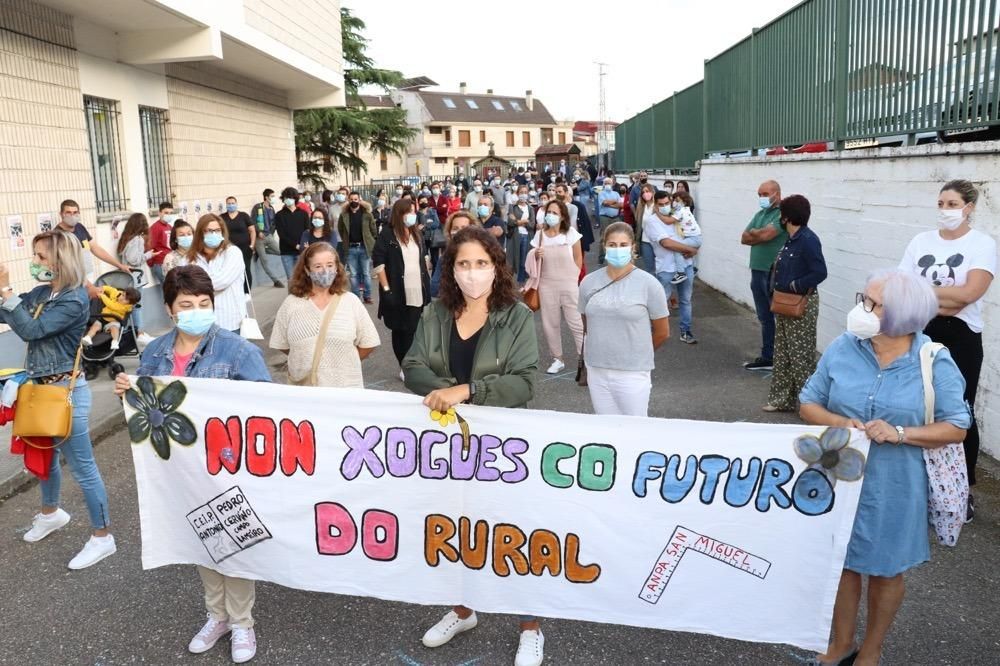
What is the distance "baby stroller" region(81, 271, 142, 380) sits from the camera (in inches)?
354

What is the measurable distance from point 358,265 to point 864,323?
1189 centimetres

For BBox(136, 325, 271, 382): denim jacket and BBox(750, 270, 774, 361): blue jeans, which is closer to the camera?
BBox(136, 325, 271, 382): denim jacket

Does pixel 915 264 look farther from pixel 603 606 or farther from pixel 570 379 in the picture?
pixel 570 379

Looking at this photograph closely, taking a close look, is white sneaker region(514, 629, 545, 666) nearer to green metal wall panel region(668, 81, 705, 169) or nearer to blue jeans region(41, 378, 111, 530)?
blue jeans region(41, 378, 111, 530)

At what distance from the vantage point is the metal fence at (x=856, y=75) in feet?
21.9

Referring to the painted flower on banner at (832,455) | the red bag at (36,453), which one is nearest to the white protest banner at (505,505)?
the painted flower on banner at (832,455)

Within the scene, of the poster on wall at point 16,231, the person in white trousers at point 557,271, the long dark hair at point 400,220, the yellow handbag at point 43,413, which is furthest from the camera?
the poster on wall at point 16,231

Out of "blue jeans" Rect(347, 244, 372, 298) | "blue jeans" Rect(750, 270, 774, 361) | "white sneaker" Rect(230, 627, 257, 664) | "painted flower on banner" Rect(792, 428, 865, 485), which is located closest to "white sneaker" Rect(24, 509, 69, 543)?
"white sneaker" Rect(230, 627, 257, 664)

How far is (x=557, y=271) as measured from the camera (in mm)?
8742

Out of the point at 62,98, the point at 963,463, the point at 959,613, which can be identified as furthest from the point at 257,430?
the point at 62,98

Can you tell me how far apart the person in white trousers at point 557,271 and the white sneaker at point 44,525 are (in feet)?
16.2

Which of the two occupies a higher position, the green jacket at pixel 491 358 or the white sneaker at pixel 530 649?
the green jacket at pixel 491 358

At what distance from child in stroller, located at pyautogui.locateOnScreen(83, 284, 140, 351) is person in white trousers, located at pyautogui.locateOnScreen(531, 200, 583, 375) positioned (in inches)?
166

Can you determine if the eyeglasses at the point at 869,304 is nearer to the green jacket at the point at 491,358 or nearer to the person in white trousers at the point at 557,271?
the green jacket at the point at 491,358
